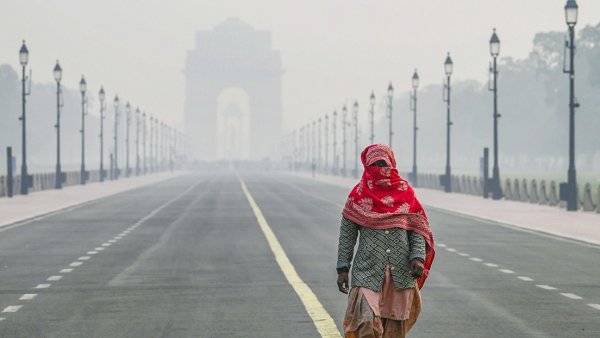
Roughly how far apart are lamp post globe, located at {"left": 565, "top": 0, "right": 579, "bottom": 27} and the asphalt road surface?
10.3 m

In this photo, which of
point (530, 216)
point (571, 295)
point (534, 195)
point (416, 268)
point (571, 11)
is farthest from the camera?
point (534, 195)

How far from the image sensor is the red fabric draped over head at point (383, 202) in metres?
8.12

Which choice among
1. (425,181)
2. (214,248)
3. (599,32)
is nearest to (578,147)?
(599,32)

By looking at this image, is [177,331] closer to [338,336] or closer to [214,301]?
[338,336]

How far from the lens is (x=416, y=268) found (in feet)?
26.6

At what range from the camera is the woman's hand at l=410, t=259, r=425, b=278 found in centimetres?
809

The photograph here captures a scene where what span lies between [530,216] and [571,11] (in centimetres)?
686

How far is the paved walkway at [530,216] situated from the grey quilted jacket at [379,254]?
1689 cm

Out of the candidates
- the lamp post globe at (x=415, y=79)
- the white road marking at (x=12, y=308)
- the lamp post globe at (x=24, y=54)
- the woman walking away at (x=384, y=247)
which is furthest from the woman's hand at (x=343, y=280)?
the lamp post globe at (x=415, y=79)

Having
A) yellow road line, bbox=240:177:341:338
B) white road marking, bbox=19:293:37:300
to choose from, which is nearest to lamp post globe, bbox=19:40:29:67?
yellow road line, bbox=240:177:341:338

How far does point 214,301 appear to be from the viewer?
551 inches

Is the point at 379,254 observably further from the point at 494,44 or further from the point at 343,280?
the point at 494,44

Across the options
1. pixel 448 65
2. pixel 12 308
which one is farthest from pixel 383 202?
pixel 448 65

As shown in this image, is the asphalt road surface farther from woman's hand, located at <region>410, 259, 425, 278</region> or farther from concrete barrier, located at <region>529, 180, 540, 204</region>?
concrete barrier, located at <region>529, 180, 540, 204</region>
